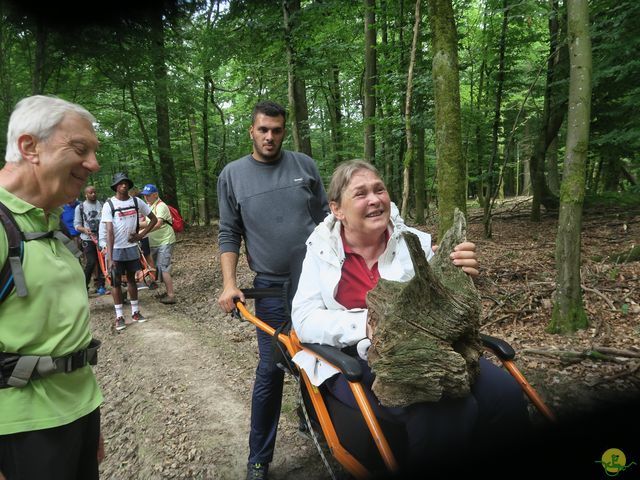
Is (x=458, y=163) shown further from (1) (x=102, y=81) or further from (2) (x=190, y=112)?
(2) (x=190, y=112)

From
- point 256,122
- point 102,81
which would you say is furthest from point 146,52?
point 256,122

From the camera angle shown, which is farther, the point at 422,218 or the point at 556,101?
the point at 422,218

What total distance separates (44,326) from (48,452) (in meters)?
0.45

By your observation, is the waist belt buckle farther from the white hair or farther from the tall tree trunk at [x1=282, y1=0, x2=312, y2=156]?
the tall tree trunk at [x1=282, y1=0, x2=312, y2=156]

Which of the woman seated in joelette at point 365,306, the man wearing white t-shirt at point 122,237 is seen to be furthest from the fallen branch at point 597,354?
the man wearing white t-shirt at point 122,237

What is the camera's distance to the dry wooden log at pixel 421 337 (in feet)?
4.79

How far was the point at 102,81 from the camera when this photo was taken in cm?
1020

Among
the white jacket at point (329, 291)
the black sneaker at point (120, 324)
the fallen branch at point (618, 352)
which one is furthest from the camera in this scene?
the black sneaker at point (120, 324)

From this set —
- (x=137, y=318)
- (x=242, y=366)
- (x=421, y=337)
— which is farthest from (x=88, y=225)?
(x=421, y=337)

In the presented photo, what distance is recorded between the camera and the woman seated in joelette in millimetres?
1551

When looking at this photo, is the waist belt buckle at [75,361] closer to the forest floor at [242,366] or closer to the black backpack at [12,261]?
the black backpack at [12,261]

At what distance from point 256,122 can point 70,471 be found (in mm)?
2133

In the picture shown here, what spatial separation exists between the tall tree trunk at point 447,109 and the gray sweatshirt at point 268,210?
206cm

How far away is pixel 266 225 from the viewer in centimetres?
268
